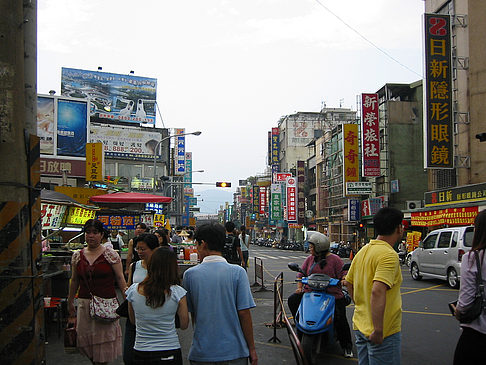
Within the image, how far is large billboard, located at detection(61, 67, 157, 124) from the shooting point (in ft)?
182

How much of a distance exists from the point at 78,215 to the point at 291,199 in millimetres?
49194

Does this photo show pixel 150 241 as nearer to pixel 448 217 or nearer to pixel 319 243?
pixel 319 243

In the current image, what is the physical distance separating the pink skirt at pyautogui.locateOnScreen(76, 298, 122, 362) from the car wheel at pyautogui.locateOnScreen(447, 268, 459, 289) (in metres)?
11.1

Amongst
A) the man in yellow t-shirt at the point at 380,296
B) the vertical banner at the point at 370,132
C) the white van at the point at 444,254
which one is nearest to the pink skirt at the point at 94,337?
the man in yellow t-shirt at the point at 380,296

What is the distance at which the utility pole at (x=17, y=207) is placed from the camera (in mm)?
3828

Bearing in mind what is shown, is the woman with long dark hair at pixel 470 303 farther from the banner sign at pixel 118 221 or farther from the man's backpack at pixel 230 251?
the banner sign at pixel 118 221

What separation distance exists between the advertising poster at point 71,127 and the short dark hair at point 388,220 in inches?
959

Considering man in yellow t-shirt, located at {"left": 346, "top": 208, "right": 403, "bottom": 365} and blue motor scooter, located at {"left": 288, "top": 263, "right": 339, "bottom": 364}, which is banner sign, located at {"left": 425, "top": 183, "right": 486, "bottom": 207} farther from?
man in yellow t-shirt, located at {"left": 346, "top": 208, "right": 403, "bottom": 365}

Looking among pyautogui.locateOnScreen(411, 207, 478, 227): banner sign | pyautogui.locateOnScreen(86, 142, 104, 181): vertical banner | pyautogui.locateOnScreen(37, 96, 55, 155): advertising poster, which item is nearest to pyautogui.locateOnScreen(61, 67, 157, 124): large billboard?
pyautogui.locateOnScreen(37, 96, 55, 155): advertising poster

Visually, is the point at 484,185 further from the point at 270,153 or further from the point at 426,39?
the point at 270,153

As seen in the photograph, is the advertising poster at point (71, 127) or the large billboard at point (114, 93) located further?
the large billboard at point (114, 93)

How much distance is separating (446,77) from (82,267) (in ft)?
71.6

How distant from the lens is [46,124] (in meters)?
24.4

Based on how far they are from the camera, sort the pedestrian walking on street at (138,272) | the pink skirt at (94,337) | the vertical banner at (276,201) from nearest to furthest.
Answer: the pedestrian walking on street at (138,272) → the pink skirt at (94,337) → the vertical banner at (276,201)
